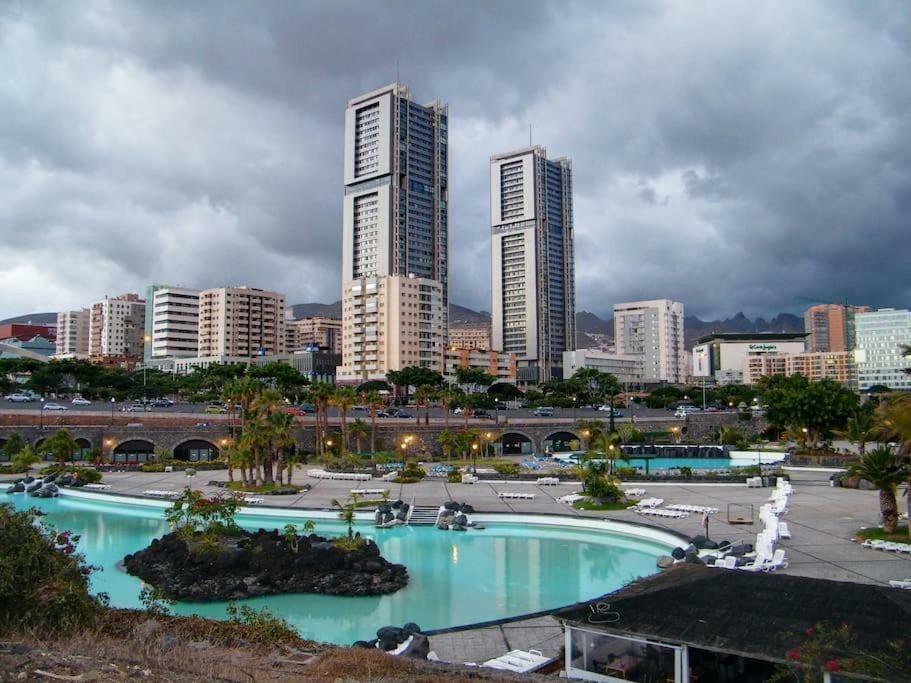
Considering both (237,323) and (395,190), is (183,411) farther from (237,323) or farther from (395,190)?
(237,323)

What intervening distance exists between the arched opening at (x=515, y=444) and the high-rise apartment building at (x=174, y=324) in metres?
110

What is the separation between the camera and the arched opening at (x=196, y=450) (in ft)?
226

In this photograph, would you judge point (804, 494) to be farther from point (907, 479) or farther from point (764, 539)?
point (764, 539)

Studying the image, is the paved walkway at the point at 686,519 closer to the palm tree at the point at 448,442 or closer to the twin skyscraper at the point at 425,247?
the palm tree at the point at 448,442

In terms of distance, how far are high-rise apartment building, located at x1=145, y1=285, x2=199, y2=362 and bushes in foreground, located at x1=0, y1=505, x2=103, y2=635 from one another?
16211 centimetres

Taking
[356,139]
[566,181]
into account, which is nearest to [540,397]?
[356,139]

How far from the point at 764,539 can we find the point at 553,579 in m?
7.53

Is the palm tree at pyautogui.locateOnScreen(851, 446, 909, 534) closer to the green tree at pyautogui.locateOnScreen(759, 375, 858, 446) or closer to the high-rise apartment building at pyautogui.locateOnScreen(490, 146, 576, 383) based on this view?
the green tree at pyautogui.locateOnScreen(759, 375, 858, 446)

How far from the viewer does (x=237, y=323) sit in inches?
6575

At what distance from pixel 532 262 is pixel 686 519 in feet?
518

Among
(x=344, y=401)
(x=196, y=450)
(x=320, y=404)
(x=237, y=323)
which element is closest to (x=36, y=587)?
(x=344, y=401)

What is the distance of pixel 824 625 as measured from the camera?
503 inches

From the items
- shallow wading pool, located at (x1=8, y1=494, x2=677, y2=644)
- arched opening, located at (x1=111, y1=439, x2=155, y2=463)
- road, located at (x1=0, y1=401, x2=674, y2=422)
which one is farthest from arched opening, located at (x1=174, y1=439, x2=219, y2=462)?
shallow wading pool, located at (x1=8, y1=494, x2=677, y2=644)

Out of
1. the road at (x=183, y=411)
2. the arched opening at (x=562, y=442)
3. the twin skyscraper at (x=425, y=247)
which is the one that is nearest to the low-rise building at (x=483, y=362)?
the twin skyscraper at (x=425, y=247)
